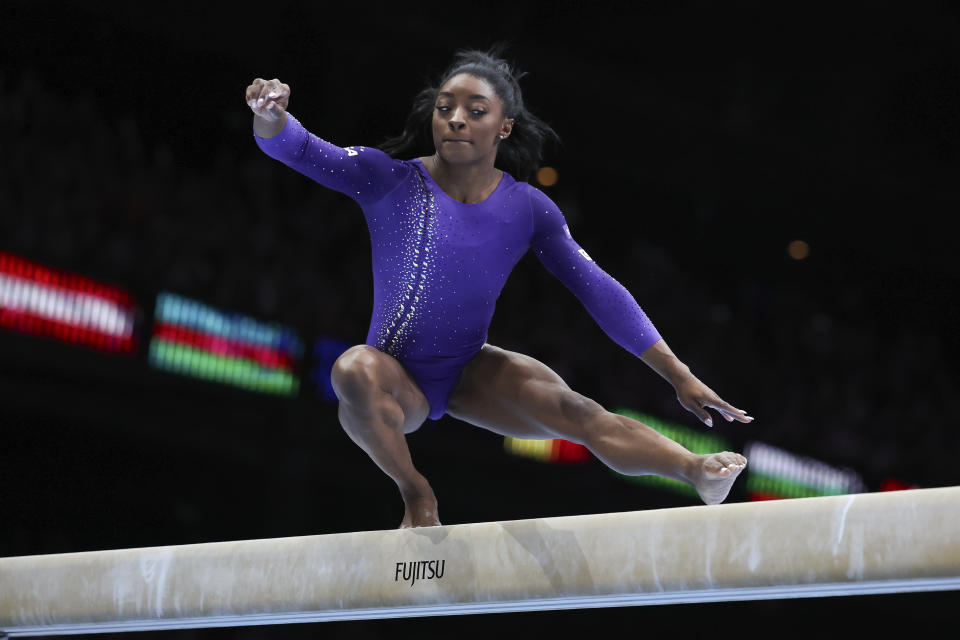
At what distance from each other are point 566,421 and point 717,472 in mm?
495

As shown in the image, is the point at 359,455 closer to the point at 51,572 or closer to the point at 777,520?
the point at 51,572

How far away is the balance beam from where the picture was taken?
8.25ft

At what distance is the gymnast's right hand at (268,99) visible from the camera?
2.97 meters

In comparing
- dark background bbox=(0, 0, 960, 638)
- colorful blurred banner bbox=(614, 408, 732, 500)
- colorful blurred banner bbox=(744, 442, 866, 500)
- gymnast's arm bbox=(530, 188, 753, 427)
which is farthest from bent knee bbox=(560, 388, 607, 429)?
colorful blurred banner bbox=(744, 442, 866, 500)

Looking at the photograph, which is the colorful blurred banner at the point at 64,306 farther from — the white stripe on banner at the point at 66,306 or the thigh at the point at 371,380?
the thigh at the point at 371,380

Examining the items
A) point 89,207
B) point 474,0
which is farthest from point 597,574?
point 474,0

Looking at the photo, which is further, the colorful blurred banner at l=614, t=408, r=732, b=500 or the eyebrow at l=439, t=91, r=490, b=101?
the colorful blurred banner at l=614, t=408, r=732, b=500

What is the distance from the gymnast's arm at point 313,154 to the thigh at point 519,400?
557 mm

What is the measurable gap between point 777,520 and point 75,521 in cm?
737

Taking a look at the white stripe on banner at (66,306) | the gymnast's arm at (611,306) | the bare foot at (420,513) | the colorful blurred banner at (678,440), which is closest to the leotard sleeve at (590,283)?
the gymnast's arm at (611,306)

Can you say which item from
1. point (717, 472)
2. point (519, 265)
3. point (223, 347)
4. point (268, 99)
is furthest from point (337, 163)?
point (519, 265)

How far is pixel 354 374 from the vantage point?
2.99 m

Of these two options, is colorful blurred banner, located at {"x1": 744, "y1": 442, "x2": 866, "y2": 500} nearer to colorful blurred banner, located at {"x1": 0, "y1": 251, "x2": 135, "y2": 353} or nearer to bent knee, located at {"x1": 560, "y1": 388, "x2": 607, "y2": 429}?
colorful blurred banner, located at {"x1": 0, "y1": 251, "x2": 135, "y2": 353}

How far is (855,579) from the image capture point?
2.53 metres
